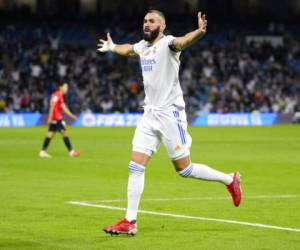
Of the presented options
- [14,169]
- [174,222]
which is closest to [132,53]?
[174,222]

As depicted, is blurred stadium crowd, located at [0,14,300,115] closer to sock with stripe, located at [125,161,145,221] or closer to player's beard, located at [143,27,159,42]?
player's beard, located at [143,27,159,42]

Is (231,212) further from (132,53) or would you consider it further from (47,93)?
(47,93)

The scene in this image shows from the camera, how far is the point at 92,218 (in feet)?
40.9

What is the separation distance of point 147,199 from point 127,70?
4100 cm

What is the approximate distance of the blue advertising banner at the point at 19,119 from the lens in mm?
47500

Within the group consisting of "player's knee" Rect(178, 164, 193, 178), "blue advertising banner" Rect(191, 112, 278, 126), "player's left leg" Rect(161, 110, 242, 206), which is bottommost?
"blue advertising banner" Rect(191, 112, 278, 126)

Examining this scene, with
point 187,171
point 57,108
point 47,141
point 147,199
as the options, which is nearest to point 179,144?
point 187,171

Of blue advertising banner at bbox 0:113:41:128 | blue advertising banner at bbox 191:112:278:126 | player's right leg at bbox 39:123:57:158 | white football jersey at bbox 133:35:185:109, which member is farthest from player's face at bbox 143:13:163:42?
blue advertising banner at bbox 191:112:278:126

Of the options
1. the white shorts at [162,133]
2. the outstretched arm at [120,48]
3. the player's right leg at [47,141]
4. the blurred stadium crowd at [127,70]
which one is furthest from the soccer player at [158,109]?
the blurred stadium crowd at [127,70]

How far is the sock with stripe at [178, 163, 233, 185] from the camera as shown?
1149 cm

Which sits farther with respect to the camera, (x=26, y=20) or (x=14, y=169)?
(x=26, y=20)

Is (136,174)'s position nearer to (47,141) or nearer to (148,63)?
(148,63)

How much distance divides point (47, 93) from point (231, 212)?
38.8m

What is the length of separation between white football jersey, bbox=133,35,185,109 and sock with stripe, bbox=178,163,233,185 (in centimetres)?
86
